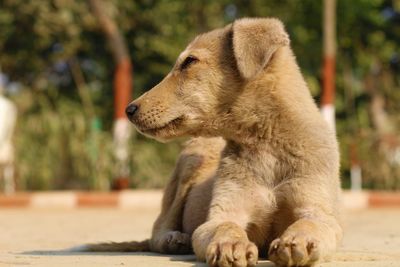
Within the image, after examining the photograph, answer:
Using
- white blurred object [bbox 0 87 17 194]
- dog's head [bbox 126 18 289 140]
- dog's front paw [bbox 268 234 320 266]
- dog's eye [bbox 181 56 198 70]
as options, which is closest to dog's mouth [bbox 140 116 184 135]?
dog's head [bbox 126 18 289 140]

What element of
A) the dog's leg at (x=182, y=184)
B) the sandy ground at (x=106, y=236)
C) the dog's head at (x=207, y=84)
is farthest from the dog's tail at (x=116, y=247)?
the dog's head at (x=207, y=84)

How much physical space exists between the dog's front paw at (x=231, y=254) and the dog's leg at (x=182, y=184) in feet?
4.63

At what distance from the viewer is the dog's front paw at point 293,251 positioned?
427 centimetres

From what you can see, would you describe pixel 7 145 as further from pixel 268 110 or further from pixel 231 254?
pixel 231 254

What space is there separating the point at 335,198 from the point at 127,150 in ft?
32.6

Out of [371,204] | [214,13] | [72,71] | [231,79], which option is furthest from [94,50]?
[231,79]

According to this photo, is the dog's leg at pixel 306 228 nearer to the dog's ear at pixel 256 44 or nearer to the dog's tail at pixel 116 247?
the dog's ear at pixel 256 44

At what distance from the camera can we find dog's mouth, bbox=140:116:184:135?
17.4 feet

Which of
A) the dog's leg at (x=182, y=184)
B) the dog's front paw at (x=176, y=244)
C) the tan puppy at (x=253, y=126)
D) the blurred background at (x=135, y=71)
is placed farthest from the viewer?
the blurred background at (x=135, y=71)

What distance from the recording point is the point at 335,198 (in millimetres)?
5297

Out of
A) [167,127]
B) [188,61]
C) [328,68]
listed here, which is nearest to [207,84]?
[188,61]

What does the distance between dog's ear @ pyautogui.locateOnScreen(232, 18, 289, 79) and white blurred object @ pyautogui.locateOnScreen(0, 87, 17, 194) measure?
9843 mm

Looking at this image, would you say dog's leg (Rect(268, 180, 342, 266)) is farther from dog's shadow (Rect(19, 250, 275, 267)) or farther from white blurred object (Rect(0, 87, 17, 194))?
white blurred object (Rect(0, 87, 17, 194))

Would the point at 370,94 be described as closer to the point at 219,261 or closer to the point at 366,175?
the point at 366,175
